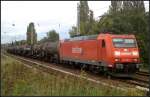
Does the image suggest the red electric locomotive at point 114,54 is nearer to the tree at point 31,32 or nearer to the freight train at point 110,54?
the freight train at point 110,54

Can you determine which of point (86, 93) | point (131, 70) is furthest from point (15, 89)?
point (131, 70)

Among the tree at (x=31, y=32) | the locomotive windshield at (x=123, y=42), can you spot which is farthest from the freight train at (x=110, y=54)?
the tree at (x=31, y=32)

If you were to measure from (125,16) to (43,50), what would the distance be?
11880 mm

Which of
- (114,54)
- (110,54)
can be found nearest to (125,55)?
(114,54)

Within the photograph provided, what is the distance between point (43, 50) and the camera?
48.8 meters

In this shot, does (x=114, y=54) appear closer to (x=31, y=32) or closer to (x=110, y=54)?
(x=110, y=54)

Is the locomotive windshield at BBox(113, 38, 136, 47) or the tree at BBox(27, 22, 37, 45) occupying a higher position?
the tree at BBox(27, 22, 37, 45)

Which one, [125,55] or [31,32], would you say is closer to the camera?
[125,55]

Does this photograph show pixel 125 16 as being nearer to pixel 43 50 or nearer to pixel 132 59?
pixel 43 50

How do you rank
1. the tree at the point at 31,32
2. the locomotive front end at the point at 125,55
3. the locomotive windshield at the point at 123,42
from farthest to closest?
the tree at the point at 31,32, the locomotive windshield at the point at 123,42, the locomotive front end at the point at 125,55

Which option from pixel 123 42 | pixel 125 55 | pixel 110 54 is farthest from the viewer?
pixel 123 42

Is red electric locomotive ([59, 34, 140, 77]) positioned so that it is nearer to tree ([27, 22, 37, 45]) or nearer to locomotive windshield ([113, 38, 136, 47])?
locomotive windshield ([113, 38, 136, 47])

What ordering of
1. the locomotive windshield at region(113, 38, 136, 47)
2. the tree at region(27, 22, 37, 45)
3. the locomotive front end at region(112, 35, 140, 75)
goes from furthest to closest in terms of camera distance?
the tree at region(27, 22, 37, 45) < the locomotive windshield at region(113, 38, 136, 47) < the locomotive front end at region(112, 35, 140, 75)

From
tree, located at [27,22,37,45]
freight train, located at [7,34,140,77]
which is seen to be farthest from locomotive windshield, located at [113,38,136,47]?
tree, located at [27,22,37,45]
